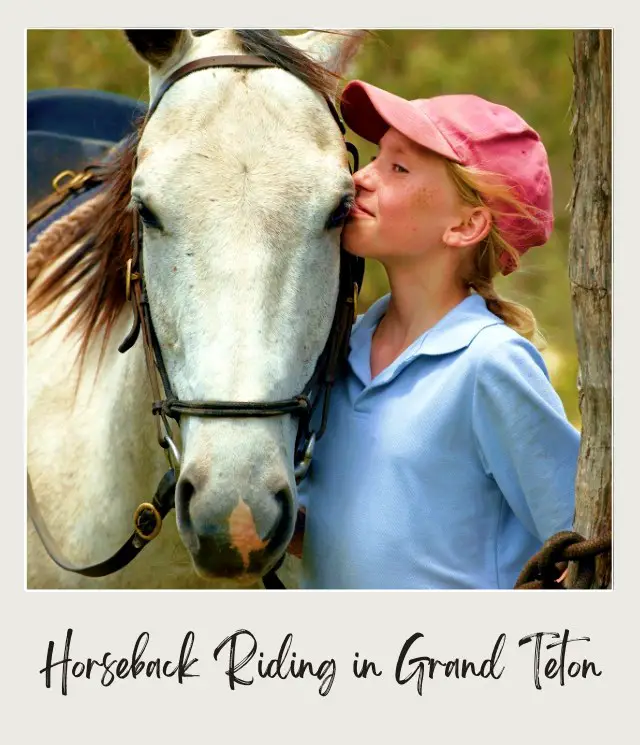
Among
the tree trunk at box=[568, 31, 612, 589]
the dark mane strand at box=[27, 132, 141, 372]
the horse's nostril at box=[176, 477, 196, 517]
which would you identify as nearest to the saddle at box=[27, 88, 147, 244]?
the dark mane strand at box=[27, 132, 141, 372]

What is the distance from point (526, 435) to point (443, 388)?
18 centimetres

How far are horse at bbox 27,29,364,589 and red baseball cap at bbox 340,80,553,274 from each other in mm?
122

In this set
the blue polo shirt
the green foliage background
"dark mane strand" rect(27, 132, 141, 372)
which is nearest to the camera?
the blue polo shirt

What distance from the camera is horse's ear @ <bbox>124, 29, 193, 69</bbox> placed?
6.50 feet

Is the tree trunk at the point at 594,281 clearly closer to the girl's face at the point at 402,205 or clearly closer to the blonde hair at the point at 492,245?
the blonde hair at the point at 492,245

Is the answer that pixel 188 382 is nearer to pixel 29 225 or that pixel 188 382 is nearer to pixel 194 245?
pixel 194 245

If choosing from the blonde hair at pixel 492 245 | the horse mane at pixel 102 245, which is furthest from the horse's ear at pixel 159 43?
the blonde hair at pixel 492 245

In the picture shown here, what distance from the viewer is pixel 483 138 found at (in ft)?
6.44

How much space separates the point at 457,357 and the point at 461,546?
366mm

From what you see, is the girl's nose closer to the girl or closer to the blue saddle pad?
the girl

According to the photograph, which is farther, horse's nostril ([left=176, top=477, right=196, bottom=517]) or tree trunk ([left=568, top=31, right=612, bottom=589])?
tree trunk ([left=568, top=31, right=612, bottom=589])

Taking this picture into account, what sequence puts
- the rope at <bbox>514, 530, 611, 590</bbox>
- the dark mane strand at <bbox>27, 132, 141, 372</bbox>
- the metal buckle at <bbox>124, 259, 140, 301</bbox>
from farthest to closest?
the dark mane strand at <bbox>27, 132, 141, 372</bbox> → the metal buckle at <bbox>124, 259, 140, 301</bbox> → the rope at <bbox>514, 530, 611, 590</bbox>

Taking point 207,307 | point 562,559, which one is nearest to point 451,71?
point 207,307

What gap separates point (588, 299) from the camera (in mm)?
1816
